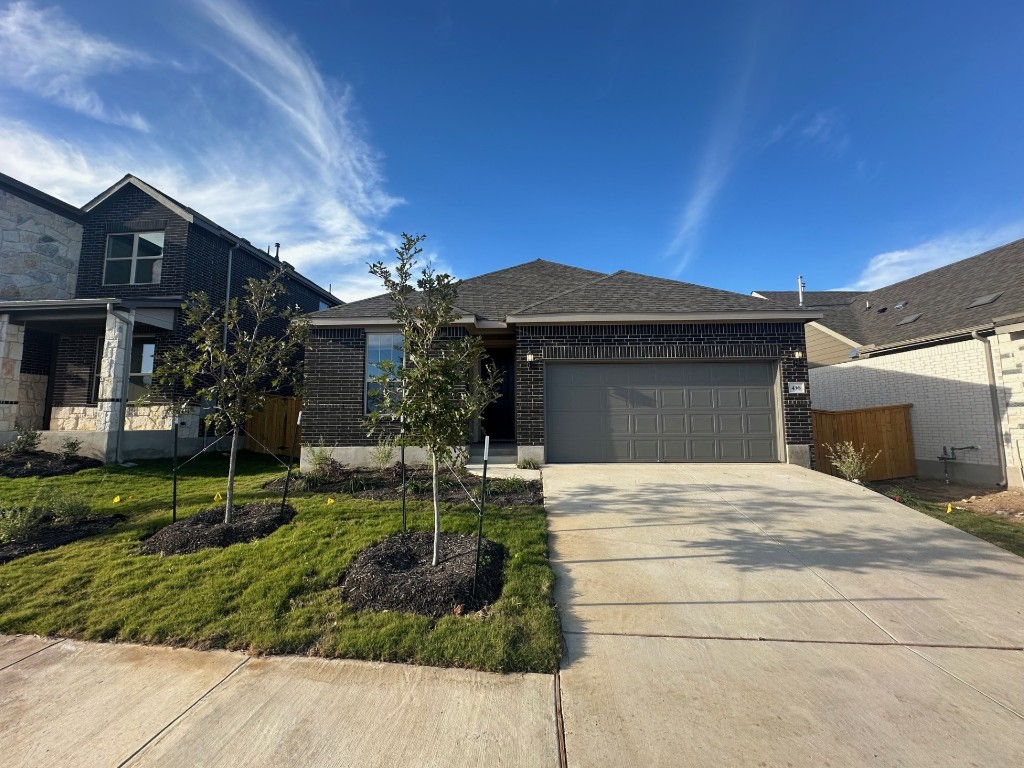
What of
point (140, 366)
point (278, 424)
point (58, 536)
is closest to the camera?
point (58, 536)

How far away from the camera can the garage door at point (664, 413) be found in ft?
32.6

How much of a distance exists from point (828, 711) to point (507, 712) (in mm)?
1874

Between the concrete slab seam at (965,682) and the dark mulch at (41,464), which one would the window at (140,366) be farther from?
the concrete slab seam at (965,682)

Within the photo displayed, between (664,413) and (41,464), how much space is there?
13293 mm

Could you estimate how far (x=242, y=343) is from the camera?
6.10m

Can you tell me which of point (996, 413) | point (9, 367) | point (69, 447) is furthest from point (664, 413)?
point (9, 367)

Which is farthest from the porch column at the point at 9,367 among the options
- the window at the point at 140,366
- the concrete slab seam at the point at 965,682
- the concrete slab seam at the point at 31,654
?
the concrete slab seam at the point at 965,682

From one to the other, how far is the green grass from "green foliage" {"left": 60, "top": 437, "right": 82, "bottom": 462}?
240 inches

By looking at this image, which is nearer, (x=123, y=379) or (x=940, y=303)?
(x=123, y=379)

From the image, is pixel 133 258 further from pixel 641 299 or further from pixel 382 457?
pixel 641 299

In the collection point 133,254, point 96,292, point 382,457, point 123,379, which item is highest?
point 133,254

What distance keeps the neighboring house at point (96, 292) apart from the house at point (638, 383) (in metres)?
4.96

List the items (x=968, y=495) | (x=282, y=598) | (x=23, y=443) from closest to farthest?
(x=282, y=598)
(x=968, y=495)
(x=23, y=443)

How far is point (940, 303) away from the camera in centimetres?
1301
